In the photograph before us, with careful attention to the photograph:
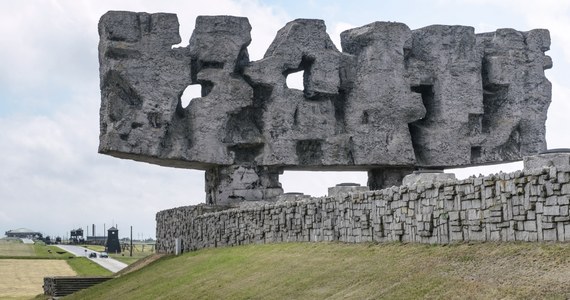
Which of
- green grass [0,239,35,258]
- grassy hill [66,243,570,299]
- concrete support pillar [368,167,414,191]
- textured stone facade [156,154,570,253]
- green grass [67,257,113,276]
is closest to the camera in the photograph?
grassy hill [66,243,570,299]

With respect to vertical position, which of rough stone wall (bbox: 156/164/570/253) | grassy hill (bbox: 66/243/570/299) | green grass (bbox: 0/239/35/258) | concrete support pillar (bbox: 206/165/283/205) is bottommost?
green grass (bbox: 0/239/35/258)

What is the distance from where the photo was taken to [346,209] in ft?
59.7

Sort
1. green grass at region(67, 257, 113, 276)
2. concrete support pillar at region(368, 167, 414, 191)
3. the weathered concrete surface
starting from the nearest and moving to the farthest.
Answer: the weathered concrete surface → concrete support pillar at region(368, 167, 414, 191) → green grass at region(67, 257, 113, 276)

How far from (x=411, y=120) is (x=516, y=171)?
1858cm

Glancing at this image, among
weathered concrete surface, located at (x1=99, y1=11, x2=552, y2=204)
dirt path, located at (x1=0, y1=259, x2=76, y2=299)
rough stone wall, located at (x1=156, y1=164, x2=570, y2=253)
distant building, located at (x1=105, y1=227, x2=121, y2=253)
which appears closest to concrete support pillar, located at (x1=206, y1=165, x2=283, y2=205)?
weathered concrete surface, located at (x1=99, y1=11, x2=552, y2=204)

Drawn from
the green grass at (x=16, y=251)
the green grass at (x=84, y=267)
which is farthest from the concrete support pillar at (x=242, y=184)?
the green grass at (x=16, y=251)

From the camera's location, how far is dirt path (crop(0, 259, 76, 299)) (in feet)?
119

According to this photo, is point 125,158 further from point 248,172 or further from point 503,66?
point 503,66

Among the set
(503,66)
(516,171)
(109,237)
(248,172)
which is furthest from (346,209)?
(109,237)

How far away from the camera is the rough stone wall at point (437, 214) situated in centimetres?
1169

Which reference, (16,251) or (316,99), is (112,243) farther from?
(316,99)

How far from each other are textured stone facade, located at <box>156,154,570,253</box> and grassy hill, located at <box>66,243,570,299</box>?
0.27 meters

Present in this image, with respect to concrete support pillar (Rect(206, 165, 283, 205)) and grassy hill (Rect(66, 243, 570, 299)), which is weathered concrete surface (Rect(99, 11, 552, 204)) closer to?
concrete support pillar (Rect(206, 165, 283, 205))

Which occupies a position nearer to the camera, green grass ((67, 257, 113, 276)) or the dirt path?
the dirt path
